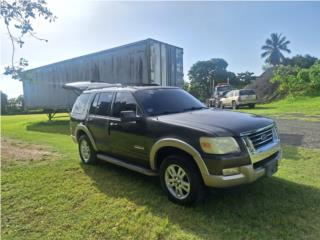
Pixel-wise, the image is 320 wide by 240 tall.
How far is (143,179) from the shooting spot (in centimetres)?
556

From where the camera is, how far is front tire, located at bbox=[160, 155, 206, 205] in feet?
12.9

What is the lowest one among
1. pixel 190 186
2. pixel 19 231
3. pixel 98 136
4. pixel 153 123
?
pixel 19 231

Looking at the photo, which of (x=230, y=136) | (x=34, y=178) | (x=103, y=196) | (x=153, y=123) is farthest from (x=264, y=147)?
(x=34, y=178)

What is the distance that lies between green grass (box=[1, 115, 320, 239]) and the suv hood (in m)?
1.15

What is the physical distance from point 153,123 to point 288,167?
10.5 feet

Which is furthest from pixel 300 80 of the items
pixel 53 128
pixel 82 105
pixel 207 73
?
pixel 207 73

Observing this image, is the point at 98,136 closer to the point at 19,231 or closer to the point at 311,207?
the point at 19,231

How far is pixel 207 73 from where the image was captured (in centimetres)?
6550

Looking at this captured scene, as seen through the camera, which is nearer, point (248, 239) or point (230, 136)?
point (248, 239)

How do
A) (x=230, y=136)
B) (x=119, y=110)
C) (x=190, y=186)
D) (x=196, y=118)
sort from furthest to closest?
(x=119, y=110)
(x=196, y=118)
(x=190, y=186)
(x=230, y=136)

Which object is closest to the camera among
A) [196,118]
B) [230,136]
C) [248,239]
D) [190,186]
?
[248,239]

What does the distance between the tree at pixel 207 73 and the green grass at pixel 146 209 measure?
187ft

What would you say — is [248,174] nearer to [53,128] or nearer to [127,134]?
[127,134]

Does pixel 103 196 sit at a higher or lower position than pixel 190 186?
lower
